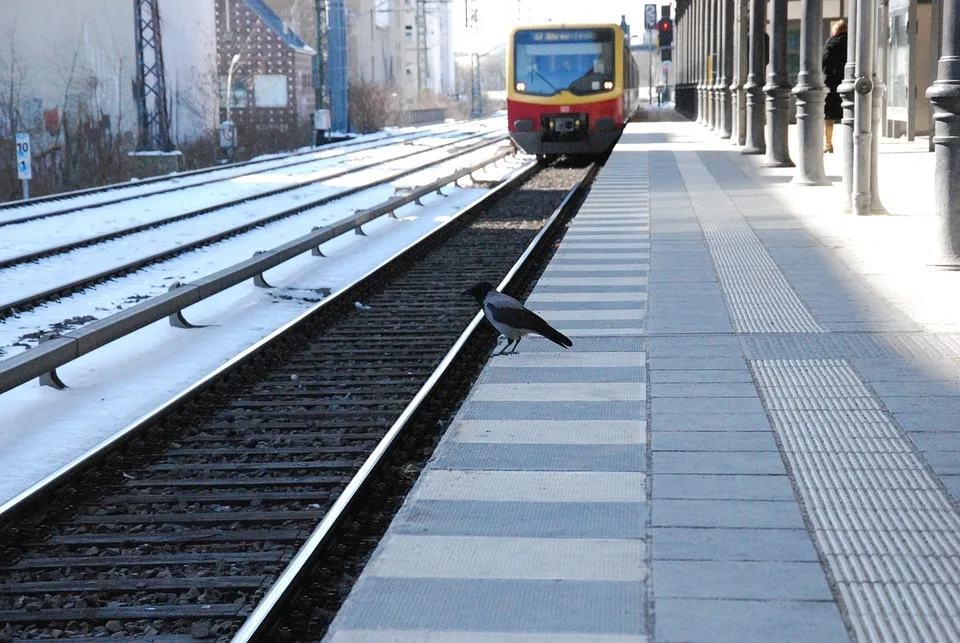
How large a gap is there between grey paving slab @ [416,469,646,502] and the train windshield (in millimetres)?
22926

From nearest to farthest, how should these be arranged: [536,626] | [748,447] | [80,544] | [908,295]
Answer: [536,626], [80,544], [748,447], [908,295]

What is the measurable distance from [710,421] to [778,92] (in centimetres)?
1676

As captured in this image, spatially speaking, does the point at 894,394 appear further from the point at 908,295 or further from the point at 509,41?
the point at 509,41

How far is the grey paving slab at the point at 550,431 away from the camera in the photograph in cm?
610

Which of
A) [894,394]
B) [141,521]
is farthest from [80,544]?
[894,394]

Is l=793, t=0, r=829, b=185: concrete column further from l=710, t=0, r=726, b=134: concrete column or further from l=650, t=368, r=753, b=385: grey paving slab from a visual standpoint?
l=710, t=0, r=726, b=134: concrete column

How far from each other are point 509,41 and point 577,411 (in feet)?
73.0

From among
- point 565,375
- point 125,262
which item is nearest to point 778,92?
point 125,262

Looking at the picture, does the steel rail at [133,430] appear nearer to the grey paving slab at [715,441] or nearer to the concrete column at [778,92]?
the grey paving slab at [715,441]

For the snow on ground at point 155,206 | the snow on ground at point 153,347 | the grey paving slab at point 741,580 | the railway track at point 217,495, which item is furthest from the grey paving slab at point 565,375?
the snow on ground at point 155,206

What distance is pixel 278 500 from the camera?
19.4 feet

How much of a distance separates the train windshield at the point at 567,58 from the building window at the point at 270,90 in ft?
115

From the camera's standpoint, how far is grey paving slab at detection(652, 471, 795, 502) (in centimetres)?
516

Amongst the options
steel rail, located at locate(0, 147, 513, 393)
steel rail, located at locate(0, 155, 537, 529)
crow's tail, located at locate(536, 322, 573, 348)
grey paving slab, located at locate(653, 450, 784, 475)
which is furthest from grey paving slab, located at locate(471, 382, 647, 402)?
steel rail, located at locate(0, 147, 513, 393)
